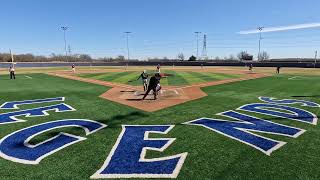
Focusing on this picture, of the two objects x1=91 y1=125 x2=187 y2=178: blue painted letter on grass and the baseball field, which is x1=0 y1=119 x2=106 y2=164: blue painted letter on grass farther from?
x1=91 y1=125 x2=187 y2=178: blue painted letter on grass

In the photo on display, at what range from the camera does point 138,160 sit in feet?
21.3

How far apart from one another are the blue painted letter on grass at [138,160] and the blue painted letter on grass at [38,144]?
1542 mm

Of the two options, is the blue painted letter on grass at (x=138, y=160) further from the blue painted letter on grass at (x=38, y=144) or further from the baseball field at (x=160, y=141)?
the blue painted letter on grass at (x=38, y=144)

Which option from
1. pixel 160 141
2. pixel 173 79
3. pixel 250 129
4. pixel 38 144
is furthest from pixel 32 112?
pixel 173 79

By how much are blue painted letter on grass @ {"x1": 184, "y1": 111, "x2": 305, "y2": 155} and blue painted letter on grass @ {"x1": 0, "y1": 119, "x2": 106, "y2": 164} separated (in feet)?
13.5

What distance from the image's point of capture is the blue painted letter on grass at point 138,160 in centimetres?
575

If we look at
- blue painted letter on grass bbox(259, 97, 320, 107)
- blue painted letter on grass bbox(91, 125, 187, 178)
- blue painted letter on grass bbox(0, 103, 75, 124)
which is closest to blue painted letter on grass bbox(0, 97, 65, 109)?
blue painted letter on grass bbox(0, 103, 75, 124)

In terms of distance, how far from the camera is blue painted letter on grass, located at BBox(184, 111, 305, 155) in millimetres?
7539

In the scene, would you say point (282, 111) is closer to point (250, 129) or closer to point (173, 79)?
point (250, 129)

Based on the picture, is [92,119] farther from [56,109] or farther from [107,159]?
[107,159]

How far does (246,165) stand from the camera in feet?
20.0

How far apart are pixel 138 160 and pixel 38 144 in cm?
325

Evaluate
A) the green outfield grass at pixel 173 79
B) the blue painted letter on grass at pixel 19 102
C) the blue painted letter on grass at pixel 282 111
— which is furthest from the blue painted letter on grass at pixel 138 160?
the green outfield grass at pixel 173 79

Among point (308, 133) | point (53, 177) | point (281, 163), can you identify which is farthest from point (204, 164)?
point (308, 133)
